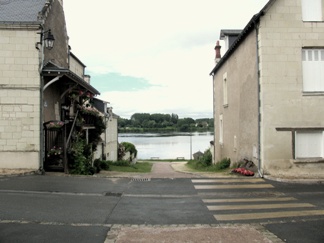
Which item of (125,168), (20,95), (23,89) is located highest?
(23,89)

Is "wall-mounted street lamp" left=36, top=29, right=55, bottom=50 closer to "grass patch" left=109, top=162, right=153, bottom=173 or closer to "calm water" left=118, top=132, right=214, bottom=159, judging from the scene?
"grass patch" left=109, top=162, right=153, bottom=173

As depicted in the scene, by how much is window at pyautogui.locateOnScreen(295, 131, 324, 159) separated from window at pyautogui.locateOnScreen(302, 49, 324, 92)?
5.35 feet

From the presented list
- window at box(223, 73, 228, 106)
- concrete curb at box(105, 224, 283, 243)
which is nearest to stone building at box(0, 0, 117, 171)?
concrete curb at box(105, 224, 283, 243)

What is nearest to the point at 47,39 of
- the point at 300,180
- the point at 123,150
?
the point at 300,180

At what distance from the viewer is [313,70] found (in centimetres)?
1194

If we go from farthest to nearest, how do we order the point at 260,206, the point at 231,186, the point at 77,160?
the point at 77,160 → the point at 231,186 → the point at 260,206

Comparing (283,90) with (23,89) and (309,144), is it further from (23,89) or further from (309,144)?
(23,89)

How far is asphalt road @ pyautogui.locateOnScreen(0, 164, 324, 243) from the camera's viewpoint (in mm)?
5820

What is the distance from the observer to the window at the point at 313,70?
11938 millimetres

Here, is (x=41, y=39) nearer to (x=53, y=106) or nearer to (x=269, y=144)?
(x=53, y=106)

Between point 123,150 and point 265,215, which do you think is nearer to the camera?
point 265,215

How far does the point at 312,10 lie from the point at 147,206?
9506 millimetres

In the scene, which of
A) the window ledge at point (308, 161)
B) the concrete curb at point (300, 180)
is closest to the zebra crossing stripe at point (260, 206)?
the concrete curb at point (300, 180)

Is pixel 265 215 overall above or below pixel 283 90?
below
